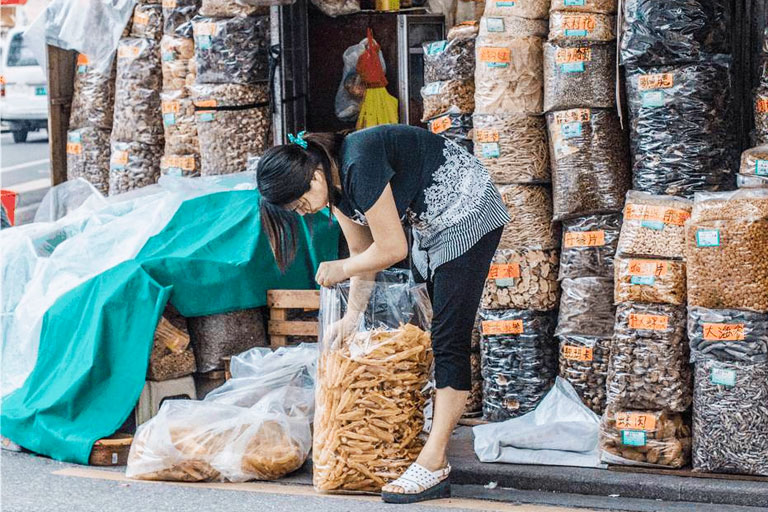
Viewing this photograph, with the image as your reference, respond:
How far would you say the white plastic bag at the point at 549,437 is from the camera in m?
4.26

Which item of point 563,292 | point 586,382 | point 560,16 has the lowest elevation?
point 586,382

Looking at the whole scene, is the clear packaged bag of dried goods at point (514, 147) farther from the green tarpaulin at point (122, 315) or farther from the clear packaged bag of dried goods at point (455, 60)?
the green tarpaulin at point (122, 315)

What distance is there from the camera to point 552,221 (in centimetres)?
472

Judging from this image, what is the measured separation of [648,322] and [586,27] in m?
1.23

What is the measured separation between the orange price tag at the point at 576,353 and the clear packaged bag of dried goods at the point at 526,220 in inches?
17.6

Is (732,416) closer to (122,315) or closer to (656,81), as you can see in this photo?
(656,81)

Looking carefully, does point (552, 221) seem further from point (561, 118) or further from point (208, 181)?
point (208, 181)

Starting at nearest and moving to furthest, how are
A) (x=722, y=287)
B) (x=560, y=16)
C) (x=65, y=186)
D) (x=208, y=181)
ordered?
(x=722, y=287) → (x=560, y=16) → (x=208, y=181) → (x=65, y=186)

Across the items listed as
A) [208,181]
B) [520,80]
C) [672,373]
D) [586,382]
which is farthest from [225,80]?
[672,373]

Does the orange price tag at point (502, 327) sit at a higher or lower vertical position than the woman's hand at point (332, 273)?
lower

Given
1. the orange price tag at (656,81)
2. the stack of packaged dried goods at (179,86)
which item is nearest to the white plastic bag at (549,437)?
the orange price tag at (656,81)

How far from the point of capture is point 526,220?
4.74m

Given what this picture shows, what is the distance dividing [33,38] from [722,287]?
433 centimetres

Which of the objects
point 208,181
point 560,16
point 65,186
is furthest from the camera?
point 65,186
